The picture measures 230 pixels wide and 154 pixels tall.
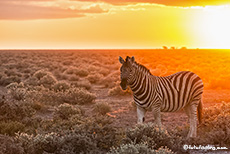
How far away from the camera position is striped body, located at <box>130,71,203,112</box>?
841 cm

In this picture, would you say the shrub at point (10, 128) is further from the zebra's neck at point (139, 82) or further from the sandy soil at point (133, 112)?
the zebra's neck at point (139, 82)

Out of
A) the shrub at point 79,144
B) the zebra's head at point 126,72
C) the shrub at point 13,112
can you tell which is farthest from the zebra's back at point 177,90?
the shrub at point 13,112

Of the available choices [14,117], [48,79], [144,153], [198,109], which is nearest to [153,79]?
[198,109]

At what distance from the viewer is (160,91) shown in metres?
8.73

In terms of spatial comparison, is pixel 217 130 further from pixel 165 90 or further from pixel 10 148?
pixel 10 148

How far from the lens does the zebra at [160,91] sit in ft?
26.9

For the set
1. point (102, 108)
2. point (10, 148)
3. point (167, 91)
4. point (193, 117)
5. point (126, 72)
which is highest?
point (126, 72)

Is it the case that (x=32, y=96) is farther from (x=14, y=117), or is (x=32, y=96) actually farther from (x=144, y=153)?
(x=144, y=153)

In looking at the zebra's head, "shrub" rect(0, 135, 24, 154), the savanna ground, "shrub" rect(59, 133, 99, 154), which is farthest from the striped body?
"shrub" rect(0, 135, 24, 154)

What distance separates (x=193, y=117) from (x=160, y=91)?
4.38 feet

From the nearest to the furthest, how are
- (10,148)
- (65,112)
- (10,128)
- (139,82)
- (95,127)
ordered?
(10,148)
(95,127)
(139,82)
(10,128)
(65,112)

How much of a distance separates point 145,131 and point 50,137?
237 centimetres

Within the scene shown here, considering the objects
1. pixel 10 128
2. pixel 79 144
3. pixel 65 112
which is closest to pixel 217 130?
pixel 79 144

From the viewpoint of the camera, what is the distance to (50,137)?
7453 mm
